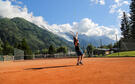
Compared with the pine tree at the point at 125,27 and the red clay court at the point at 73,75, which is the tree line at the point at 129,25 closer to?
the pine tree at the point at 125,27

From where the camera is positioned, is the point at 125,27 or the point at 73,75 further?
the point at 125,27

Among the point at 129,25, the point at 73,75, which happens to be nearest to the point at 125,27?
the point at 129,25

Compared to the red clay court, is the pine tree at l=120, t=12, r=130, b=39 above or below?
above

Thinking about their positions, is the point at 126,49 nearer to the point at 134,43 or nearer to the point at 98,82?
the point at 134,43

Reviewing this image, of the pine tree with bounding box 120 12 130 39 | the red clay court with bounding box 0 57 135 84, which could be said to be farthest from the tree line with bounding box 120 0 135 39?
the red clay court with bounding box 0 57 135 84

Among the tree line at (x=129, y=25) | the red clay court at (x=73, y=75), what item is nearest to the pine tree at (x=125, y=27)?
the tree line at (x=129, y=25)

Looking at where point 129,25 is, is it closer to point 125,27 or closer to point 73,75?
point 125,27

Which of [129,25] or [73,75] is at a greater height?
[129,25]

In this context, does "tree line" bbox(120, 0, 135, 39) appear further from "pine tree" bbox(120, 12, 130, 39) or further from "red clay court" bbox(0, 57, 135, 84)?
"red clay court" bbox(0, 57, 135, 84)

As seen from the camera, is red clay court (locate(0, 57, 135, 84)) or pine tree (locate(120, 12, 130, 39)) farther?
pine tree (locate(120, 12, 130, 39))

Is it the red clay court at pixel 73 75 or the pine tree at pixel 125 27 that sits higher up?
the pine tree at pixel 125 27

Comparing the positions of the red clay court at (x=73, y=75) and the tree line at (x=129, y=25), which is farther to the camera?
the tree line at (x=129, y=25)

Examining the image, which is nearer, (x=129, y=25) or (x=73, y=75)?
(x=73, y=75)

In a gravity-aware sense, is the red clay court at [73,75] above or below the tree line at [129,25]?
below
